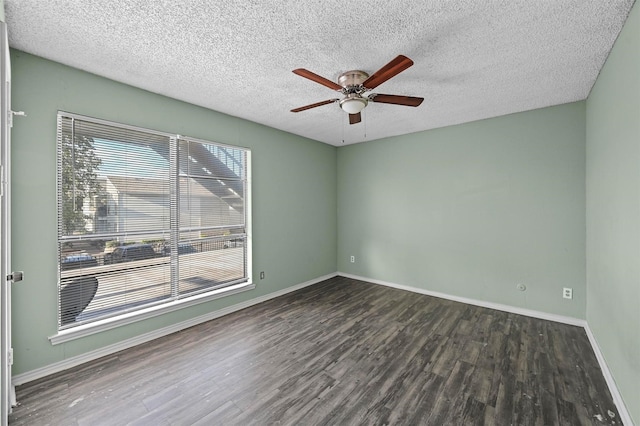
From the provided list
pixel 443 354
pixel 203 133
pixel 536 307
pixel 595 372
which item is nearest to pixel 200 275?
pixel 203 133

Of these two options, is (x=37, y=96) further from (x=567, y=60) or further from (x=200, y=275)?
(x=567, y=60)

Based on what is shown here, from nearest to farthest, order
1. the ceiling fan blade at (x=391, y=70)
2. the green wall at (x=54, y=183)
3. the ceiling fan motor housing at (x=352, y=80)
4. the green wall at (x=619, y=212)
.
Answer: the green wall at (x=619, y=212) → the ceiling fan blade at (x=391, y=70) → the green wall at (x=54, y=183) → the ceiling fan motor housing at (x=352, y=80)

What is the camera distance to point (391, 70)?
1.86 meters

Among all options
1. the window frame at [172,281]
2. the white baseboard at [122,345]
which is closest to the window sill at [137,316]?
the window frame at [172,281]

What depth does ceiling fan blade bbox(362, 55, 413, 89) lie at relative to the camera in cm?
172

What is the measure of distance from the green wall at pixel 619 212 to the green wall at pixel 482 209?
1.59 feet

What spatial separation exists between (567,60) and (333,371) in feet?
10.6

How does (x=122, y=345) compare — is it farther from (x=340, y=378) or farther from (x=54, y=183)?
(x=340, y=378)

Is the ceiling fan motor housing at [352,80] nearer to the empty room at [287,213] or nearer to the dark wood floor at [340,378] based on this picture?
the empty room at [287,213]

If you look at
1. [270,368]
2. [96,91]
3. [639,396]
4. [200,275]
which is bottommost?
[270,368]

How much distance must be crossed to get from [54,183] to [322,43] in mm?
2477

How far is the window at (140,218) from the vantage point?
7.82 feet

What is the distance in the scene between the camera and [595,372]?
88.0 inches

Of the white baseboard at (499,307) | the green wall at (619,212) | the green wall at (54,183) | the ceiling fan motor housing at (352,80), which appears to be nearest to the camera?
the green wall at (619,212)
